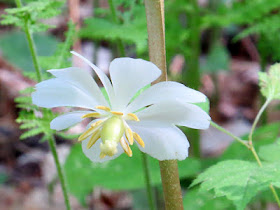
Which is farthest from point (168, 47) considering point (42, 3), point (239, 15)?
point (42, 3)

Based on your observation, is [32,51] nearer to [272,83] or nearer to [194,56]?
[272,83]

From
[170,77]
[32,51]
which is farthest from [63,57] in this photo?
[170,77]

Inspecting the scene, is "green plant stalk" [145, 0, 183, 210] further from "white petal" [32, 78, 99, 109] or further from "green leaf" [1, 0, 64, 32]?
"green leaf" [1, 0, 64, 32]

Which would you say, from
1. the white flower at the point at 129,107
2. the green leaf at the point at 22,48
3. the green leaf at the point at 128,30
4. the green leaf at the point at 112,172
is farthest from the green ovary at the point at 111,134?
the green leaf at the point at 22,48

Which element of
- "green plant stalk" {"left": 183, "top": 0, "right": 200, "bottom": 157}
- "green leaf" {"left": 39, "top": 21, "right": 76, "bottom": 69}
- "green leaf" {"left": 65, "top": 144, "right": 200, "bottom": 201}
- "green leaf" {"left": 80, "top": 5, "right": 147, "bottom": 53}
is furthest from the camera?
"green plant stalk" {"left": 183, "top": 0, "right": 200, "bottom": 157}

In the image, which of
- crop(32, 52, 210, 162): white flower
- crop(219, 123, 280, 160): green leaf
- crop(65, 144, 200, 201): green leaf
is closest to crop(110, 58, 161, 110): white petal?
crop(32, 52, 210, 162): white flower

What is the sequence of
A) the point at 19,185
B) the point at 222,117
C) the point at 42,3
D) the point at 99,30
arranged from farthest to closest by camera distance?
the point at 222,117 → the point at 19,185 → the point at 99,30 → the point at 42,3

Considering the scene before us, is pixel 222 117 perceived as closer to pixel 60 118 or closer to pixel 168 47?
pixel 168 47

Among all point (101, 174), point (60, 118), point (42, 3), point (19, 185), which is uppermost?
point (42, 3)
